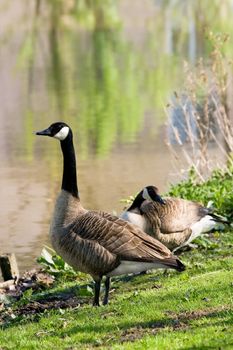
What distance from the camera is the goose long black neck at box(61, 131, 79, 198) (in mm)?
8125

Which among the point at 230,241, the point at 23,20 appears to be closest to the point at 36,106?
the point at 230,241

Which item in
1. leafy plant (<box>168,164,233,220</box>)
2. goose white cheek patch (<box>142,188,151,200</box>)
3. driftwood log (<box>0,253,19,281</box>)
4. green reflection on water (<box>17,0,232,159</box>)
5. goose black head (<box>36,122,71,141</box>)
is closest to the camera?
goose black head (<box>36,122,71,141</box>)

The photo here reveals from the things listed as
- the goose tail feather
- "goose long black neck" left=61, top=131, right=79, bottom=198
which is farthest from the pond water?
the goose tail feather

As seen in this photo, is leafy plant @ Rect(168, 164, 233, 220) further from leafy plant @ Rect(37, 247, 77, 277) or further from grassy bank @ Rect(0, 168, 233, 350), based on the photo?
leafy plant @ Rect(37, 247, 77, 277)

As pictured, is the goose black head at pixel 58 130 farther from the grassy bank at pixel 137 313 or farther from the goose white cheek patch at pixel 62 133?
the grassy bank at pixel 137 313

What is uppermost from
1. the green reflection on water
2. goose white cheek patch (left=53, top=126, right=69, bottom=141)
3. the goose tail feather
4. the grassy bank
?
goose white cheek patch (left=53, top=126, right=69, bottom=141)

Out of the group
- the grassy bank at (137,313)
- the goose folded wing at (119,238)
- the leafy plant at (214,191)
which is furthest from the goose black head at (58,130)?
the leafy plant at (214,191)

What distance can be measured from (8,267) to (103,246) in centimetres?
235

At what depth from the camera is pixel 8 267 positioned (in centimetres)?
969

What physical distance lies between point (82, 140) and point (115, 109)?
4836 millimetres

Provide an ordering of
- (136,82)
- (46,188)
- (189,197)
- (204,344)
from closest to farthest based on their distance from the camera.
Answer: (204,344), (189,197), (46,188), (136,82)

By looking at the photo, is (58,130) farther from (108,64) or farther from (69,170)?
(108,64)

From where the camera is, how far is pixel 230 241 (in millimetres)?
10164

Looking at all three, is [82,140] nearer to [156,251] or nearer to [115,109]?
[115,109]
